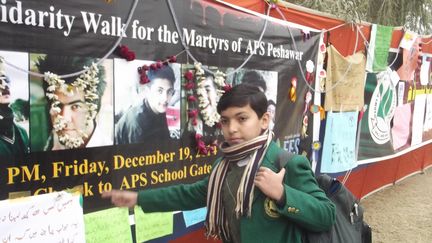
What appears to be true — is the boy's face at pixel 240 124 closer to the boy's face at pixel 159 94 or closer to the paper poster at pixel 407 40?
the boy's face at pixel 159 94

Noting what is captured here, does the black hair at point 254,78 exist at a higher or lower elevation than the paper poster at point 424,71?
lower

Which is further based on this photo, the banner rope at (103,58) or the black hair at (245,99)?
the banner rope at (103,58)

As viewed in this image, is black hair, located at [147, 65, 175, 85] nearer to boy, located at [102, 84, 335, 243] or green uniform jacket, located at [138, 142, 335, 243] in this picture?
boy, located at [102, 84, 335, 243]

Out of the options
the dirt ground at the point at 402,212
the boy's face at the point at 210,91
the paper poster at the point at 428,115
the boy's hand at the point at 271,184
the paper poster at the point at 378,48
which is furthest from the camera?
the paper poster at the point at 428,115

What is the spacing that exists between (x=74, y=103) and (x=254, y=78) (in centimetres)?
159

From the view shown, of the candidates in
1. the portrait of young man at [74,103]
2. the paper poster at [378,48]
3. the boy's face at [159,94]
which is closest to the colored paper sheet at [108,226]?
the portrait of young man at [74,103]

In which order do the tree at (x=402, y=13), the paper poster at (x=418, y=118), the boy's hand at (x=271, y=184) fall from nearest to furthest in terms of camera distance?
1. the boy's hand at (x=271, y=184)
2. the paper poster at (x=418, y=118)
3. the tree at (x=402, y=13)

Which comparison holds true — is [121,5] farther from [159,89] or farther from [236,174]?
[236,174]

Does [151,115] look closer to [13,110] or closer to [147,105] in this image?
[147,105]

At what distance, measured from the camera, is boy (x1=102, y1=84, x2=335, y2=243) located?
154 centimetres

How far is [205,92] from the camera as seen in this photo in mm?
2973

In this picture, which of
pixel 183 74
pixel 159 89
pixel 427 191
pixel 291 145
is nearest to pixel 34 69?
pixel 159 89

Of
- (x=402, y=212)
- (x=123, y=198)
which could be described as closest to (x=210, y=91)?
(x=123, y=198)

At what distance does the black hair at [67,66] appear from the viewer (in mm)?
2102
